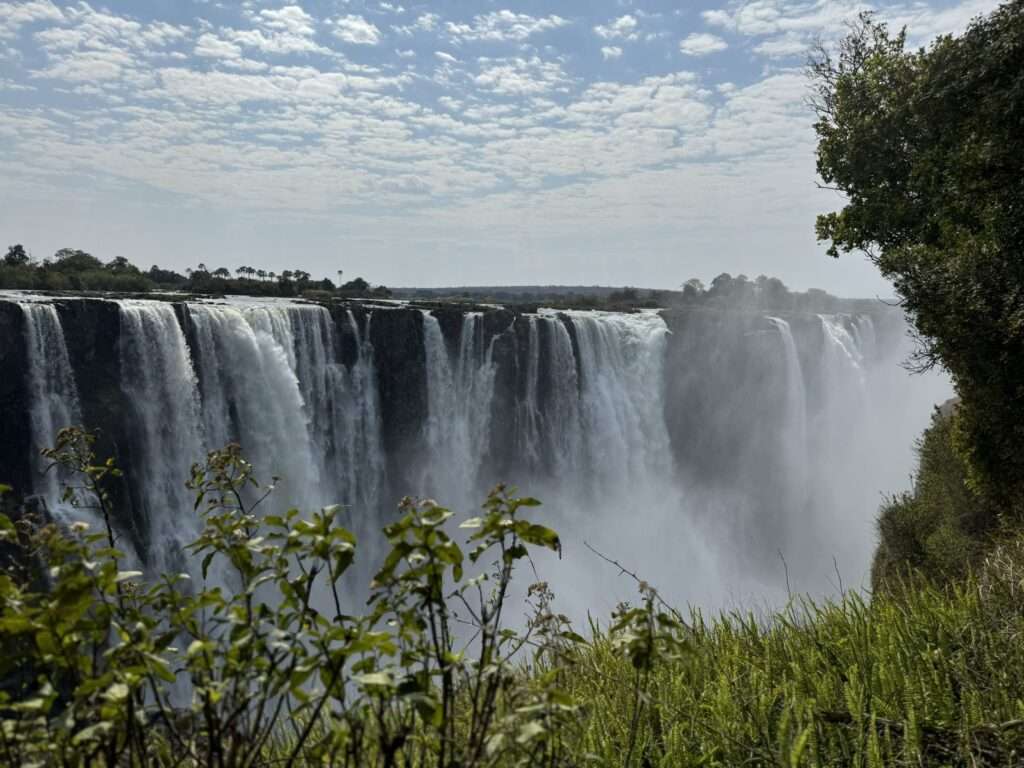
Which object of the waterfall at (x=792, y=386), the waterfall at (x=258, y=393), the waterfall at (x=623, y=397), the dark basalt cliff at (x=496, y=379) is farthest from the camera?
the waterfall at (x=792, y=386)

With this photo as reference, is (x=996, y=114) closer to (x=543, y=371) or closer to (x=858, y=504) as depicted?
(x=543, y=371)

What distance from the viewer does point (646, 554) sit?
32719 millimetres

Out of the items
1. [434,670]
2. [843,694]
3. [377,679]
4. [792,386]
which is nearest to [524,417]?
[792,386]

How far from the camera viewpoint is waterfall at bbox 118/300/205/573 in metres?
20.0

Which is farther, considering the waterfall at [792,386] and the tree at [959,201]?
the waterfall at [792,386]

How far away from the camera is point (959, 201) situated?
10594 mm

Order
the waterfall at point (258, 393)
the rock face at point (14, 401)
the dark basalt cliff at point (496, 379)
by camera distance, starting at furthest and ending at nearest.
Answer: the waterfall at point (258, 393) → the dark basalt cliff at point (496, 379) → the rock face at point (14, 401)

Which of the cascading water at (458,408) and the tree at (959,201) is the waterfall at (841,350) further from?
the tree at (959,201)

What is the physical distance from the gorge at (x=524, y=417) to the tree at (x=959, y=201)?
372 centimetres

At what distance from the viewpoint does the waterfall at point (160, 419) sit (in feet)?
65.7

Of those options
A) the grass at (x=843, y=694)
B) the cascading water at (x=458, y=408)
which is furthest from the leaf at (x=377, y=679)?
the cascading water at (x=458, y=408)

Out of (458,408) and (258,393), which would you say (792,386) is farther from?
(258,393)

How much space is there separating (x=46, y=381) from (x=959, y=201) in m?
20.3

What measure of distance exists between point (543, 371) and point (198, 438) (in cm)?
1342
